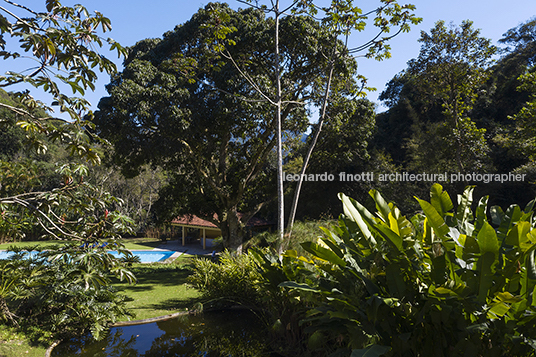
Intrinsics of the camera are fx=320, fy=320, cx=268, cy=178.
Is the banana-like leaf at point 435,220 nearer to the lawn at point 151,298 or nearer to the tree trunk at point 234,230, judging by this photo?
the lawn at point 151,298

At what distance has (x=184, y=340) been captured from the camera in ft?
16.6

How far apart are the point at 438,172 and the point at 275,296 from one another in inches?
521

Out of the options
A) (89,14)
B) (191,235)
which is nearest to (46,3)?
(89,14)

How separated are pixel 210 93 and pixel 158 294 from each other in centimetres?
646

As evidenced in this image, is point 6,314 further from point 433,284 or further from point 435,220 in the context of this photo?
point 435,220

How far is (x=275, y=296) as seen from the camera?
421 centimetres

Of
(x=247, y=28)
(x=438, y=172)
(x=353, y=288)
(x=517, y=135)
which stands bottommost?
(x=353, y=288)

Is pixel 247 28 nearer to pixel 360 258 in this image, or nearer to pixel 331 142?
pixel 331 142

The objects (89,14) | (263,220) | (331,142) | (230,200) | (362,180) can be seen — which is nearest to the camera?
(89,14)

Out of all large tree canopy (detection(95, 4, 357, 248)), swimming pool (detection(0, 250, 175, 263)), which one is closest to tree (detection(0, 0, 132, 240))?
large tree canopy (detection(95, 4, 357, 248))

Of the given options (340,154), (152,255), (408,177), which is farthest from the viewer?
(152,255)

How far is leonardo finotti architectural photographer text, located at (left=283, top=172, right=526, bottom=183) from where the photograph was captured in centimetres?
1295

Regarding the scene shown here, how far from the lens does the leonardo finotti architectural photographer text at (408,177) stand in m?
12.9

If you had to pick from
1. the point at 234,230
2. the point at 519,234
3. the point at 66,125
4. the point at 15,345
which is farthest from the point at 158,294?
the point at 519,234
